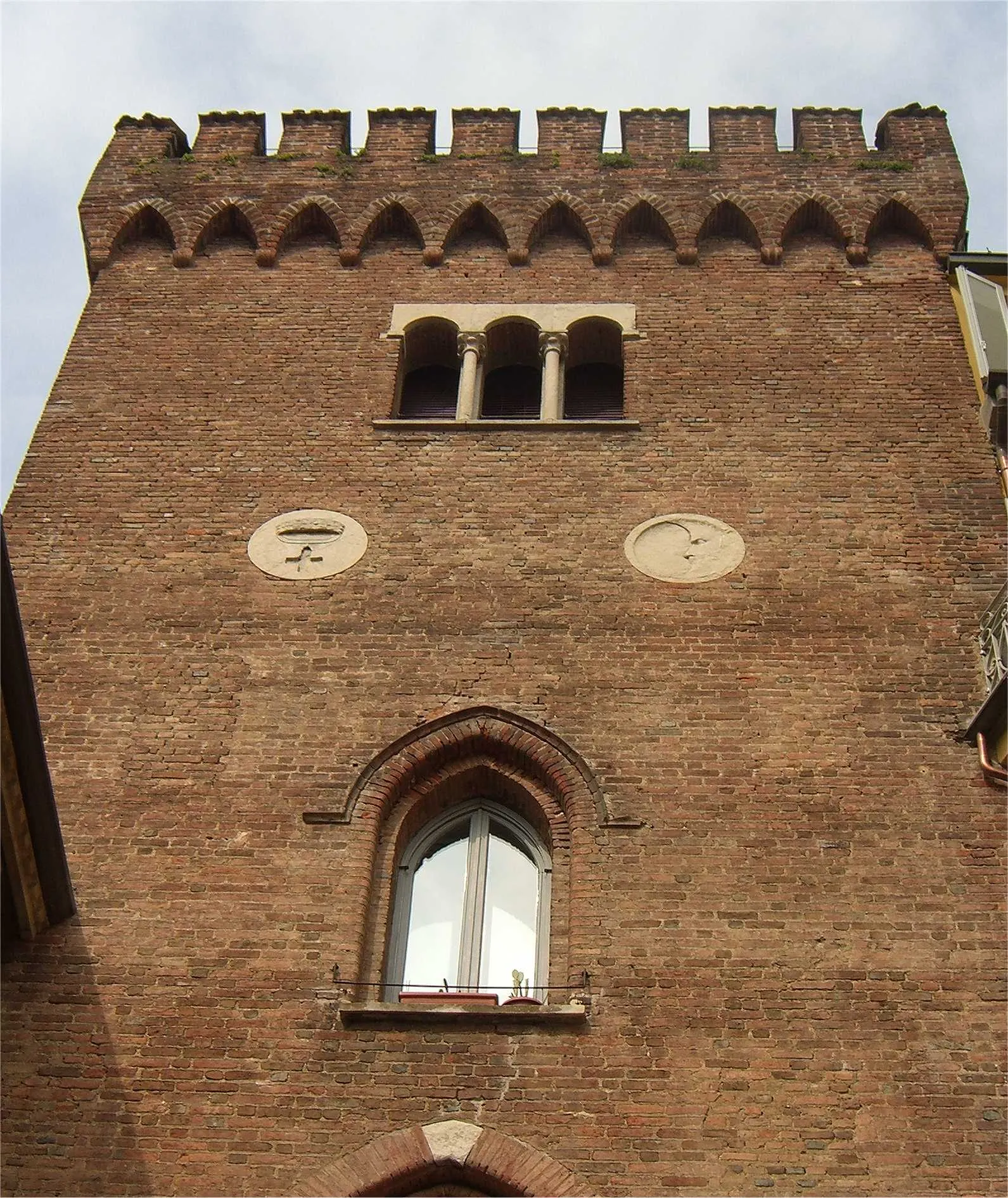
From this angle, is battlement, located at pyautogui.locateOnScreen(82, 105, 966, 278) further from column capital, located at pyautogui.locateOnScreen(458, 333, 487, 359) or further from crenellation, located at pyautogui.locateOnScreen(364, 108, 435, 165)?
column capital, located at pyautogui.locateOnScreen(458, 333, 487, 359)

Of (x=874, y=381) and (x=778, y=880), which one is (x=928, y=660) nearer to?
(x=778, y=880)

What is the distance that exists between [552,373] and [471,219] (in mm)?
2644

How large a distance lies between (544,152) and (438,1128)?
11.2m

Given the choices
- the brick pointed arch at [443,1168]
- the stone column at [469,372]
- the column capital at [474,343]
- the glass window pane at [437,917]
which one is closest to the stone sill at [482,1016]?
the glass window pane at [437,917]

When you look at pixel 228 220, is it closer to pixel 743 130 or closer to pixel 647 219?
pixel 647 219

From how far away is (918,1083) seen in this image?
8.90 meters

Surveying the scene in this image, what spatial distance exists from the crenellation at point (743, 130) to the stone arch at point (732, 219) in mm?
980

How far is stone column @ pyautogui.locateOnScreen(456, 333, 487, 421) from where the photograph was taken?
45.7 feet

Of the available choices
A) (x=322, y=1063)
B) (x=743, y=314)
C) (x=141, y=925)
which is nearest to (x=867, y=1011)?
(x=322, y=1063)

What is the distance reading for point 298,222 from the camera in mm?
16094

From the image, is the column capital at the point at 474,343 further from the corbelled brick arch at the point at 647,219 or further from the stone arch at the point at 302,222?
the stone arch at the point at 302,222

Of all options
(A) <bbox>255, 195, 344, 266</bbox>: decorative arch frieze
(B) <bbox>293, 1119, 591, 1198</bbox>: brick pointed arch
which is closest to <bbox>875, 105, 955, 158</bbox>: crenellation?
(A) <bbox>255, 195, 344, 266</bbox>: decorative arch frieze

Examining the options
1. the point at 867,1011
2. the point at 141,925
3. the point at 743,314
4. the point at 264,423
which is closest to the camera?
the point at 867,1011

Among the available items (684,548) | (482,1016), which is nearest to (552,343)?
(684,548)
